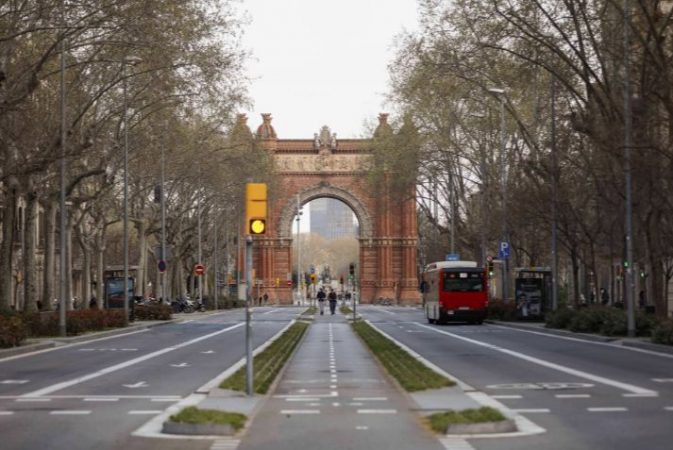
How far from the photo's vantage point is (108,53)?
46125 millimetres

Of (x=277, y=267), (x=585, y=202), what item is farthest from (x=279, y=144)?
(x=585, y=202)

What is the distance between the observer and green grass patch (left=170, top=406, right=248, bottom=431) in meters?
13.8

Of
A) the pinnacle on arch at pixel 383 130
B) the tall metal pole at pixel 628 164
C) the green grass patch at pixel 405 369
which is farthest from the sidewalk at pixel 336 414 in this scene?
the pinnacle on arch at pixel 383 130

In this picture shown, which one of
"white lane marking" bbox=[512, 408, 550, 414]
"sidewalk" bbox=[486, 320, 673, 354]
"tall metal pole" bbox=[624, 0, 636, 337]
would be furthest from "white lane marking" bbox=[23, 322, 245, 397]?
"tall metal pole" bbox=[624, 0, 636, 337]

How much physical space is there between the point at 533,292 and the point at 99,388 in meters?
39.5

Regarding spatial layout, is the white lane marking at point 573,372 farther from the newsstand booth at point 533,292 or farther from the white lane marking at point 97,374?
the newsstand booth at point 533,292

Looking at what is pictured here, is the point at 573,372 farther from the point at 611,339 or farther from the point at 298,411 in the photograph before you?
the point at 611,339

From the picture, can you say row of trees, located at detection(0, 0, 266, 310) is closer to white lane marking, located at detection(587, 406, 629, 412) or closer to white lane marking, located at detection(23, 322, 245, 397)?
white lane marking, located at detection(23, 322, 245, 397)

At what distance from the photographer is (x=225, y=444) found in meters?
12.8

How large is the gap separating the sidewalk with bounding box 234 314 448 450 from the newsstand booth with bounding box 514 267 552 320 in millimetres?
31761

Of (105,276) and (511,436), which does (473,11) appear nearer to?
(105,276)

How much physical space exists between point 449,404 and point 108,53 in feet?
106

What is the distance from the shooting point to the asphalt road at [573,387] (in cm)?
1309

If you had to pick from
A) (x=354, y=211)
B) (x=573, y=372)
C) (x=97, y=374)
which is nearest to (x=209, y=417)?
(x=97, y=374)
